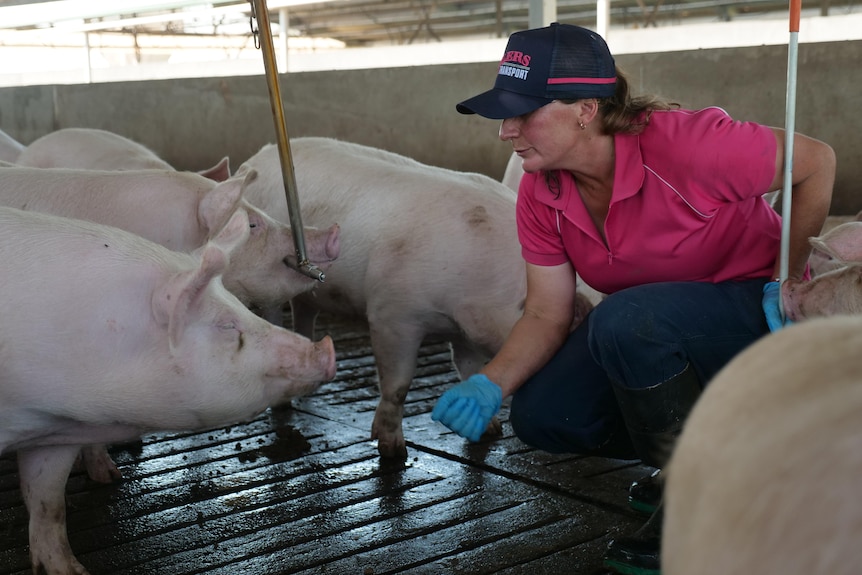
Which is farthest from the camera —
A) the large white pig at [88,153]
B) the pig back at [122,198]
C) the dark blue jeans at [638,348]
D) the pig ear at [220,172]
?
the large white pig at [88,153]

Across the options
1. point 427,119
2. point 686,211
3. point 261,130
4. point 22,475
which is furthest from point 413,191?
point 261,130

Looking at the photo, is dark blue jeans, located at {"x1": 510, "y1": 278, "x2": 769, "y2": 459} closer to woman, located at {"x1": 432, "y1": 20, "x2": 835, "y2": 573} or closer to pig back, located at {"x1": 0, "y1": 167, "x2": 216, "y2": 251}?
woman, located at {"x1": 432, "y1": 20, "x2": 835, "y2": 573}

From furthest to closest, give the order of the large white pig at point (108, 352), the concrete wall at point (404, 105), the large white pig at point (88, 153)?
the concrete wall at point (404, 105), the large white pig at point (88, 153), the large white pig at point (108, 352)

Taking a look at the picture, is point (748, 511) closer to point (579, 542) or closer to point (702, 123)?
point (702, 123)

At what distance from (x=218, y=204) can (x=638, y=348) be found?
1.74 meters

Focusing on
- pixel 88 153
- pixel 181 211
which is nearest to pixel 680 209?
pixel 181 211

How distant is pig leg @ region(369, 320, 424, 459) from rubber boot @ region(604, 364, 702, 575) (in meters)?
1.33

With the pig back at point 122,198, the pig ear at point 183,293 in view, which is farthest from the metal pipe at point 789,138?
the pig back at point 122,198

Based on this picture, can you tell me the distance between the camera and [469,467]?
3.64m

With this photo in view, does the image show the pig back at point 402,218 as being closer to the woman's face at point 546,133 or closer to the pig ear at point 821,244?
the woman's face at point 546,133

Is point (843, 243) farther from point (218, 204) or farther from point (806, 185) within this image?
point (218, 204)

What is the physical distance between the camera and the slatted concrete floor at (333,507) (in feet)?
9.40

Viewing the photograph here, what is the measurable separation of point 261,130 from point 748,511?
7.42m

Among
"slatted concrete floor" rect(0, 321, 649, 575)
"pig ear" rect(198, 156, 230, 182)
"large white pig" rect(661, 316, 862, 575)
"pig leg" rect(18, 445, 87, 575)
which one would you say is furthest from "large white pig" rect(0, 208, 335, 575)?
"pig ear" rect(198, 156, 230, 182)
